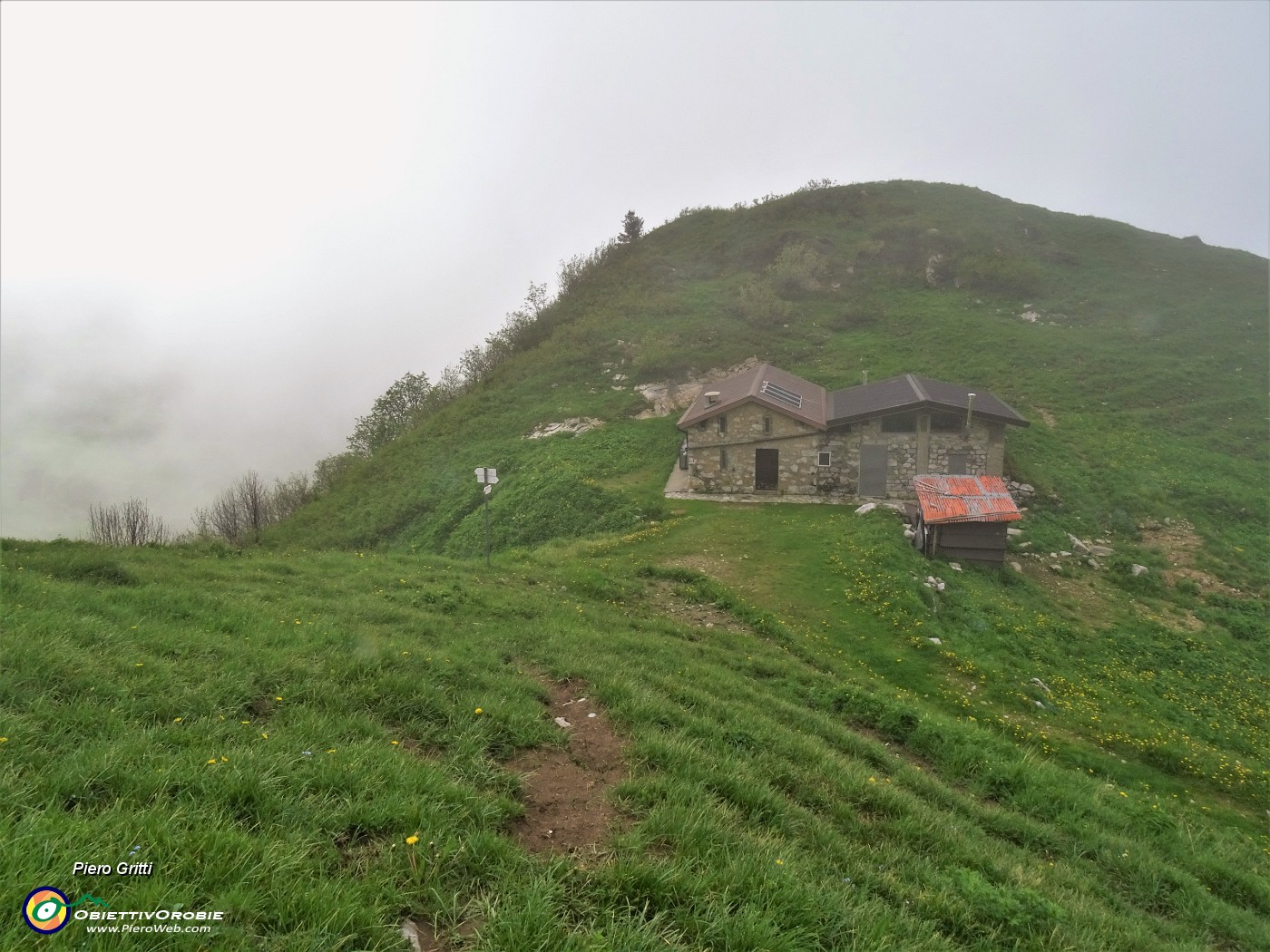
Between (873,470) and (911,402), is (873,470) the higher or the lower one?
the lower one

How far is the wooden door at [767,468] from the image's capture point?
2817 centimetres

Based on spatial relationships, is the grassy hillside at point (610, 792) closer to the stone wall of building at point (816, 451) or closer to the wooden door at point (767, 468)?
the stone wall of building at point (816, 451)

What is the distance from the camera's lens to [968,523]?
20.0 m

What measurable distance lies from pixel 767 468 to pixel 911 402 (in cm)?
673

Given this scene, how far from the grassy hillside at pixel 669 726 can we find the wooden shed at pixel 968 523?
2.89 feet

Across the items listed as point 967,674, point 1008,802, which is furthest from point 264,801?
point 967,674

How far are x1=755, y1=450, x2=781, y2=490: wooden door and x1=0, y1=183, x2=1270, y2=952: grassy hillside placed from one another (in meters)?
2.81

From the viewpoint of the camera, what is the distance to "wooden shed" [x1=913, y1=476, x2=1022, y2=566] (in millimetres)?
19859

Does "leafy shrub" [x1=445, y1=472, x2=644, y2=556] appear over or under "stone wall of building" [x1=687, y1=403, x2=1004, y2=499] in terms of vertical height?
under

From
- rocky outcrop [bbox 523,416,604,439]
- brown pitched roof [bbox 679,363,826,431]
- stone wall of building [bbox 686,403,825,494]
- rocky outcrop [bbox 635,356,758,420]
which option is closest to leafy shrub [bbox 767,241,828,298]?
rocky outcrop [bbox 635,356,758,420]

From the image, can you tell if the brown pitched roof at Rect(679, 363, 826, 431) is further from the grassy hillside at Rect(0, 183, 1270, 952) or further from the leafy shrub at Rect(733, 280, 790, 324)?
the leafy shrub at Rect(733, 280, 790, 324)


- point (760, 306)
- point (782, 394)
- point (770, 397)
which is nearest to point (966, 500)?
point (770, 397)

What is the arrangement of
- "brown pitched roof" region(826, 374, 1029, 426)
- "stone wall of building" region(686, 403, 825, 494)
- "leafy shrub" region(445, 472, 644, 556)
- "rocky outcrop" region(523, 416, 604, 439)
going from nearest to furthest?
"leafy shrub" region(445, 472, 644, 556)
"brown pitched roof" region(826, 374, 1029, 426)
"stone wall of building" region(686, 403, 825, 494)
"rocky outcrop" region(523, 416, 604, 439)

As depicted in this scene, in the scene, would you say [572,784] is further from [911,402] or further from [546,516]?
[911,402]
